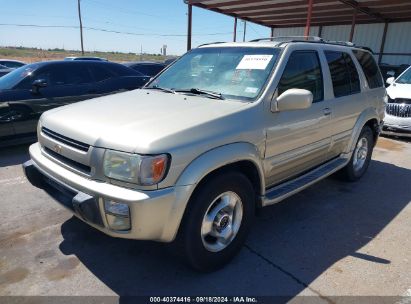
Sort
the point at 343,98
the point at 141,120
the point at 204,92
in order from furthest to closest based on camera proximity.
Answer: the point at 343,98 → the point at 204,92 → the point at 141,120

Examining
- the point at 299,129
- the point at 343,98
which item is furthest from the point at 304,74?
the point at 343,98

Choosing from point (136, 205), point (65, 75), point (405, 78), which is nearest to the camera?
point (136, 205)

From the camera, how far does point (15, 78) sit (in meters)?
6.28

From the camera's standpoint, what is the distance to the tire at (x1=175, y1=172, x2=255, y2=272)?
8.52 feet

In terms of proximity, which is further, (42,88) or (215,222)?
(42,88)

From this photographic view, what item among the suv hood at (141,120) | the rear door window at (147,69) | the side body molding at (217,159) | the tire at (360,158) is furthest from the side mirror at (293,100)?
the rear door window at (147,69)

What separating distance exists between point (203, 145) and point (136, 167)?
527mm

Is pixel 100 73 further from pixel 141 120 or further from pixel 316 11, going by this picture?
pixel 316 11

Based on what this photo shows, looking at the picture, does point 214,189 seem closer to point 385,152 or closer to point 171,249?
point 171,249

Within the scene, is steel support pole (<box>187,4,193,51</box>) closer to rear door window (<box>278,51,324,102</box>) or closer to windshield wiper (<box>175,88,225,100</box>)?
rear door window (<box>278,51,324,102</box>)

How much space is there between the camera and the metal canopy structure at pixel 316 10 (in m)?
12.8

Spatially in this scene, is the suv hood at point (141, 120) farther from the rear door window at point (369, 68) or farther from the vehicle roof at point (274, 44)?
the rear door window at point (369, 68)

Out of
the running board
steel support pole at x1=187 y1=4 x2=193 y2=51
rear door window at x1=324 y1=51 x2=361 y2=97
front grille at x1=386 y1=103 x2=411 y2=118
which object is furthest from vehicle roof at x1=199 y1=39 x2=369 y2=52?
steel support pole at x1=187 y1=4 x2=193 y2=51

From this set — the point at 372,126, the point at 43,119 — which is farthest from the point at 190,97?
the point at 372,126
